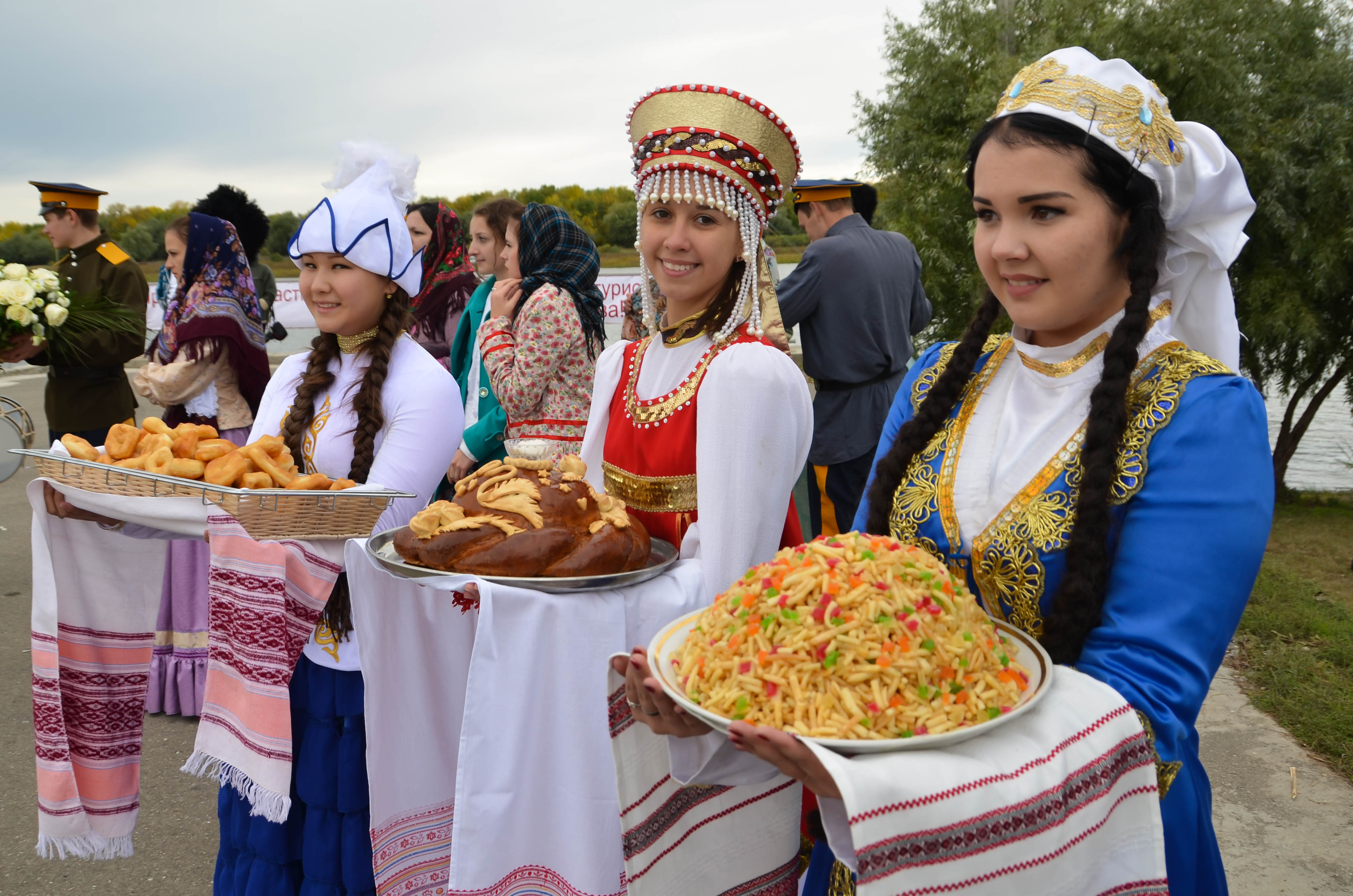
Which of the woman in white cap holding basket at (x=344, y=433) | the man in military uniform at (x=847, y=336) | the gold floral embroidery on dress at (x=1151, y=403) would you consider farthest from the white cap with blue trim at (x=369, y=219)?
the man in military uniform at (x=847, y=336)

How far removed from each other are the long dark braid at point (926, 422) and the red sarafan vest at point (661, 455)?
1.13 ft

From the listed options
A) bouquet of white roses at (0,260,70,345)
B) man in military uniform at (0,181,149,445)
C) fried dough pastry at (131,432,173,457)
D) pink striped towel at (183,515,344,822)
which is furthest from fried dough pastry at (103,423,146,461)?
man in military uniform at (0,181,149,445)

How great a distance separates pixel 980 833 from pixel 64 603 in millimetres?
2319

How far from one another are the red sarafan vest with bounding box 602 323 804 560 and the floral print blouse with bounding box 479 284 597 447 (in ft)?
6.51

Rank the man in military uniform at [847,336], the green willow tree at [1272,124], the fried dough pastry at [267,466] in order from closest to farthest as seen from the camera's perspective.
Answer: the fried dough pastry at [267,466], the man in military uniform at [847,336], the green willow tree at [1272,124]

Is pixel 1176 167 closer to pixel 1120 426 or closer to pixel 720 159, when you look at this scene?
pixel 1120 426

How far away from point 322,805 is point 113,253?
4549mm

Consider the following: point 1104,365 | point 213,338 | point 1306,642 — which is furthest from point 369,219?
point 1306,642

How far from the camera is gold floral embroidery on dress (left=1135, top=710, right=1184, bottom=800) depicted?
1211 mm

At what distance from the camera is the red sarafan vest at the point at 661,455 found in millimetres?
1994

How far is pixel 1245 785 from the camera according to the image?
3.54 metres

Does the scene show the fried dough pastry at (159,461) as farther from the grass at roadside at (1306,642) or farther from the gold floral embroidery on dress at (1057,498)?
the grass at roadside at (1306,642)

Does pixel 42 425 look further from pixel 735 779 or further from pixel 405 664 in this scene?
pixel 735 779

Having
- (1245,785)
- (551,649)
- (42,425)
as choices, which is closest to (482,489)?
(551,649)
